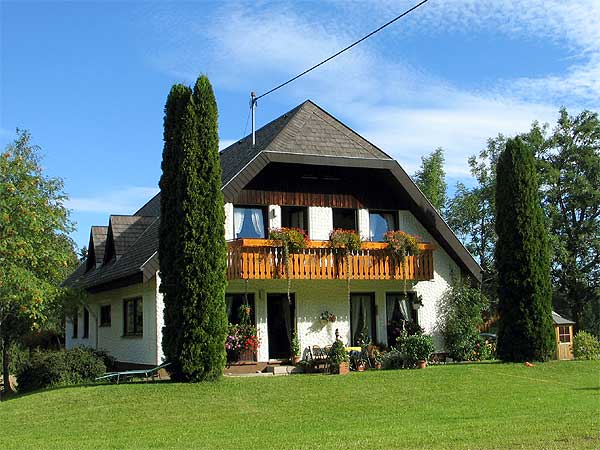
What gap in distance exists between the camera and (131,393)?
1479 centimetres

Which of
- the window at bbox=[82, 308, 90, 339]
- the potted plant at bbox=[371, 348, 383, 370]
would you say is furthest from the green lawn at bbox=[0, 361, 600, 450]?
the window at bbox=[82, 308, 90, 339]

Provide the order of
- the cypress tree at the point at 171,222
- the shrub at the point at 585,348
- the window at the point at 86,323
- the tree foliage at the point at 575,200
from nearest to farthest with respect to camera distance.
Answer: the cypress tree at the point at 171,222 → the shrub at the point at 585,348 → the window at the point at 86,323 → the tree foliage at the point at 575,200

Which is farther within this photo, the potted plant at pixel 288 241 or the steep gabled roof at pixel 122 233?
the steep gabled roof at pixel 122 233

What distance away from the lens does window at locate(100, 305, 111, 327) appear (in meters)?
24.8

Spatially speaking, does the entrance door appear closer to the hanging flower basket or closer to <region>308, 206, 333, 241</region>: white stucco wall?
the hanging flower basket

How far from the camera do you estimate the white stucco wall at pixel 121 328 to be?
1930 centimetres

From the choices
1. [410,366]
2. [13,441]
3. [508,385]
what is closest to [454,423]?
[508,385]

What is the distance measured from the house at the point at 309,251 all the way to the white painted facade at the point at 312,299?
3 cm

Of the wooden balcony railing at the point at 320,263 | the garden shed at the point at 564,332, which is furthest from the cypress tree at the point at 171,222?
the garden shed at the point at 564,332

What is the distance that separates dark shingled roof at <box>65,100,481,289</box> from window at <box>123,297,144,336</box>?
0.95 meters

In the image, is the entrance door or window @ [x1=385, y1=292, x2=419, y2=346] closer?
the entrance door

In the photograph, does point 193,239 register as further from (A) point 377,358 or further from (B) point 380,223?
(B) point 380,223

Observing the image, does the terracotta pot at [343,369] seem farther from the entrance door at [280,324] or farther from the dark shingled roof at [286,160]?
the dark shingled roof at [286,160]

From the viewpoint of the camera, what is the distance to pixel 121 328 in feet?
74.9
